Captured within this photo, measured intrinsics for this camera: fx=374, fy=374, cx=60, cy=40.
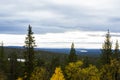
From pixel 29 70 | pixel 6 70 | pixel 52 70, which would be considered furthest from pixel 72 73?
pixel 6 70

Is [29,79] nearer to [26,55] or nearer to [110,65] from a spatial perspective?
[26,55]

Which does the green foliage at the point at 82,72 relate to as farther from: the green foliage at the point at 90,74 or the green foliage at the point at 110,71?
the green foliage at the point at 110,71

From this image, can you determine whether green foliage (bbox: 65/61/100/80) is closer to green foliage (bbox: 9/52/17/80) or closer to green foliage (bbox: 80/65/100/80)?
green foliage (bbox: 80/65/100/80)

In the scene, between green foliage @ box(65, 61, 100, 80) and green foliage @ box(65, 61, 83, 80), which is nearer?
green foliage @ box(65, 61, 100, 80)

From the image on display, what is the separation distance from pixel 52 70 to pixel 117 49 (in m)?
31.6

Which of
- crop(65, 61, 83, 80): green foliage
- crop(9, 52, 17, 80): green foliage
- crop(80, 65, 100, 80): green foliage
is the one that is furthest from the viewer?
crop(9, 52, 17, 80): green foliage

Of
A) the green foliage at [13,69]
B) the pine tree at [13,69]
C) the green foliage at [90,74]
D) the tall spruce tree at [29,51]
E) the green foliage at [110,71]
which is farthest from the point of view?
the green foliage at [13,69]

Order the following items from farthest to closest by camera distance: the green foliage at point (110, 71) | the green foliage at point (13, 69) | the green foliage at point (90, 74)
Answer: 1. the green foliage at point (13, 69)
2. the green foliage at point (110, 71)
3. the green foliage at point (90, 74)

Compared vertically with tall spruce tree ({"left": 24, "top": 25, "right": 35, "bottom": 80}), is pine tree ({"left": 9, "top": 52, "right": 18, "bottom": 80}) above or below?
below

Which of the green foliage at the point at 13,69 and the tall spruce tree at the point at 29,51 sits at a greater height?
the tall spruce tree at the point at 29,51

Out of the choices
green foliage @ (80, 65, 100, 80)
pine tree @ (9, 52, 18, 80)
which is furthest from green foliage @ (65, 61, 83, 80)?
pine tree @ (9, 52, 18, 80)

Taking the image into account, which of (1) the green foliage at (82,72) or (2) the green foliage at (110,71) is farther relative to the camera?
(2) the green foliage at (110,71)

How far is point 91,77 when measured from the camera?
79750mm

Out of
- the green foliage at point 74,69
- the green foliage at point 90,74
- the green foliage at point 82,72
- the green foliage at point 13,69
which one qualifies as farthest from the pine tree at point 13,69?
the green foliage at point 90,74
